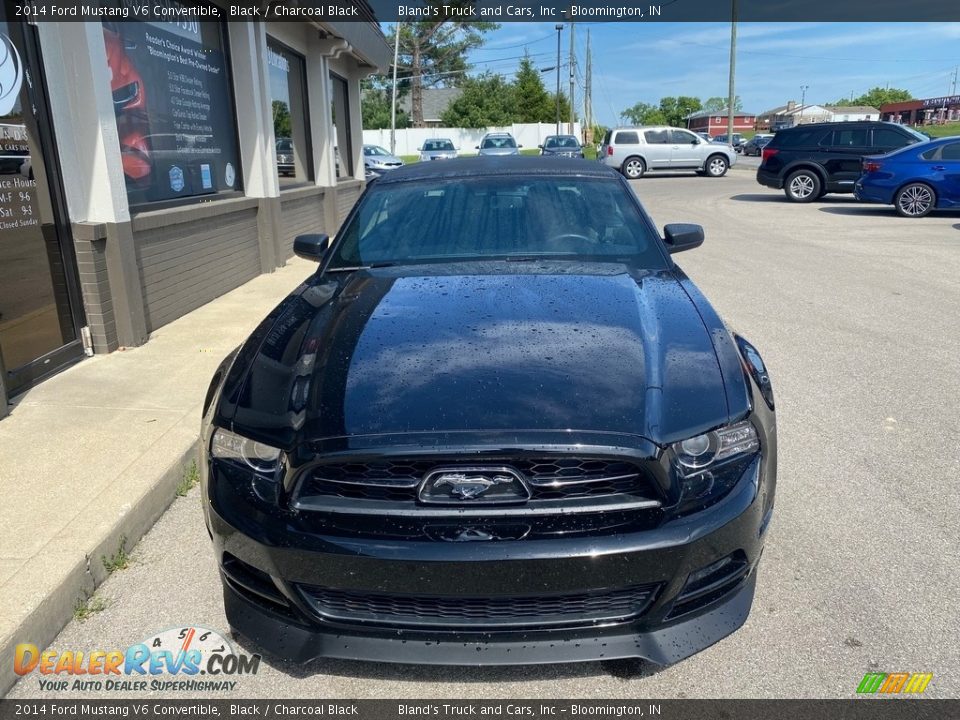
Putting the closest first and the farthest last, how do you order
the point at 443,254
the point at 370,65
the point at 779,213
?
the point at 443,254
the point at 370,65
the point at 779,213

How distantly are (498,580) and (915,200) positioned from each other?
52.8ft

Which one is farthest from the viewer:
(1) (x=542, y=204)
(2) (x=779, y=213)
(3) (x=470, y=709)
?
(2) (x=779, y=213)

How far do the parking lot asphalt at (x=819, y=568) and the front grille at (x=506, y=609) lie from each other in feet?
1.26

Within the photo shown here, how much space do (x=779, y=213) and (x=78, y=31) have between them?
14625 millimetres

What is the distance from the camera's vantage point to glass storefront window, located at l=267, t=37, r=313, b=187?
10.5 meters

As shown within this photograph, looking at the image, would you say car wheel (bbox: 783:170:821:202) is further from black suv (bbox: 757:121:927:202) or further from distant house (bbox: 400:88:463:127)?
distant house (bbox: 400:88:463:127)

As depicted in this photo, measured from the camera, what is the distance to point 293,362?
259 centimetres

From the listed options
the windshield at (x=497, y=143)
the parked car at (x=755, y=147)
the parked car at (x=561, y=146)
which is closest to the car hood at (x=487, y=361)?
the parked car at (x=561, y=146)

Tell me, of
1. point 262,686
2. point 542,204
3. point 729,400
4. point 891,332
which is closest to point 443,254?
point 542,204

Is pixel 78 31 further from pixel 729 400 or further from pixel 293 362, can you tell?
pixel 729 400

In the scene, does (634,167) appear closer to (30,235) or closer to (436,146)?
(436,146)

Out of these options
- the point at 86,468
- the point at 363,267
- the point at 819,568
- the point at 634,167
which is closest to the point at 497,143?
the point at 634,167

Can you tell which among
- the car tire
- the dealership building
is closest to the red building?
the car tire

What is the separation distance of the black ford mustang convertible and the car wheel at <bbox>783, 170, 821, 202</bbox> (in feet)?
58.6
